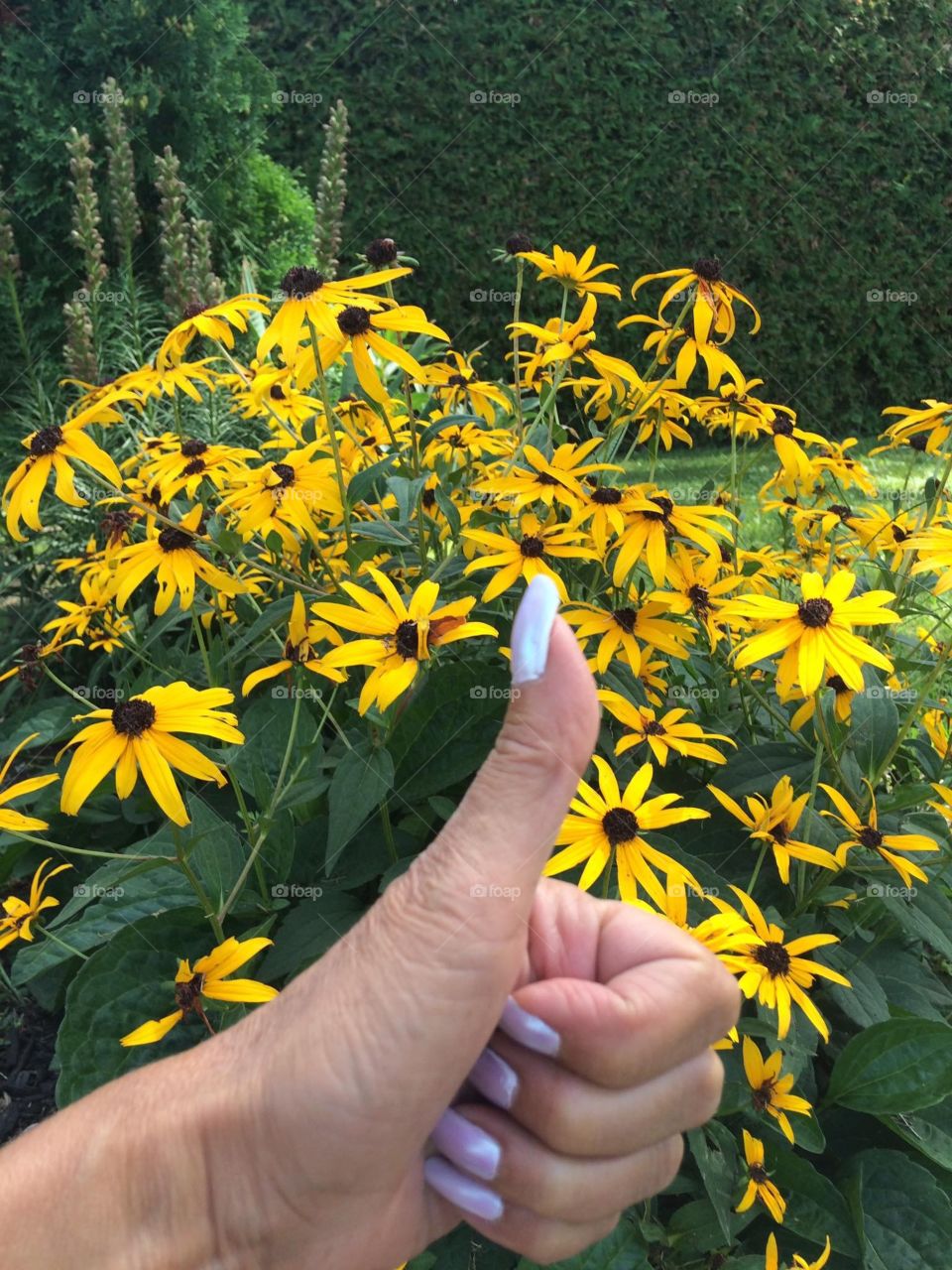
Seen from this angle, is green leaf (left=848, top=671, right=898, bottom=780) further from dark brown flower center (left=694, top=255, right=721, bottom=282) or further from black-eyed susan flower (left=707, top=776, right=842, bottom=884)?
dark brown flower center (left=694, top=255, right=721, bottom=282)

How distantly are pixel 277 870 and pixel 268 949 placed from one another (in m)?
0.13

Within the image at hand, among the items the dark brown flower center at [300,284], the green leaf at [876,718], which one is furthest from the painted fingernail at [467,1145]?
the dark brown flower center at [300,284]

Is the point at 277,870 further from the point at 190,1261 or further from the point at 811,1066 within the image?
the point at 811,1066

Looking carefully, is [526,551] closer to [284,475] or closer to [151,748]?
[284,475]

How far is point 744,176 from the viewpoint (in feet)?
22.3

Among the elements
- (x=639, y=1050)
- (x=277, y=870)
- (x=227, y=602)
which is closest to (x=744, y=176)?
(x=227, y=602)

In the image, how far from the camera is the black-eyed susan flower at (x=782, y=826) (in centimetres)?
145

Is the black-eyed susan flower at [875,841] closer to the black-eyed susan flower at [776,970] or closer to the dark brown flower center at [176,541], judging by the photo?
the black-eyed susan flower at [776,970]

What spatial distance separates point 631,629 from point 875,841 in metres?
0.52
